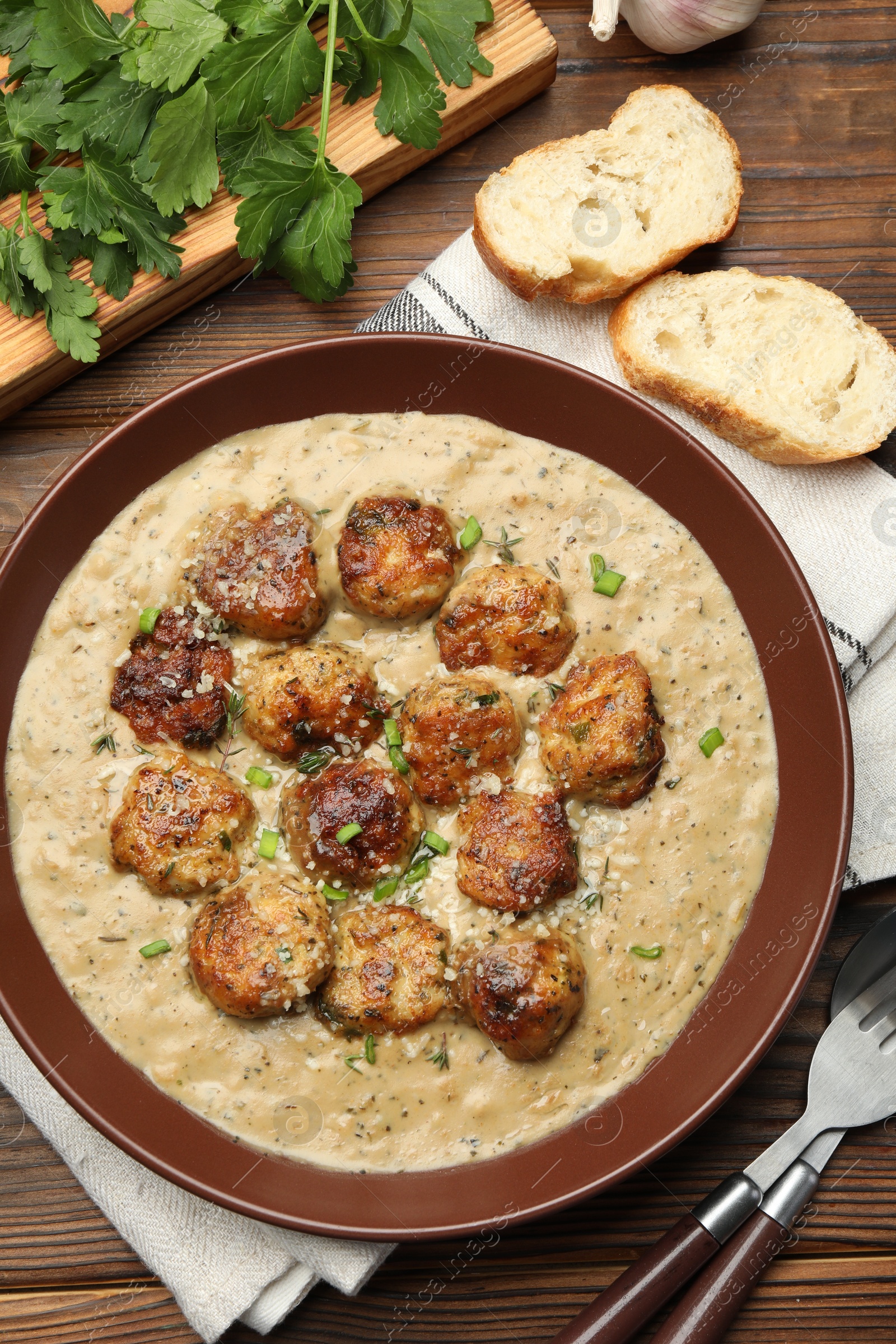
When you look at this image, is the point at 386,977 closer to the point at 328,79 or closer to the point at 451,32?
the point at 328,79

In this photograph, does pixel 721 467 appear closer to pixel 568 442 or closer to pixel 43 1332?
pixel 568 442

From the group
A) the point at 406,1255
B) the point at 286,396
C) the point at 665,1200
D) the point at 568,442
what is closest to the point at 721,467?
→ the point at 568,442

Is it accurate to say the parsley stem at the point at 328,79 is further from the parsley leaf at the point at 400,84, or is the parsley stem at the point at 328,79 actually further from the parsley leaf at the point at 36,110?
the parsley leaf at the point at 36,110

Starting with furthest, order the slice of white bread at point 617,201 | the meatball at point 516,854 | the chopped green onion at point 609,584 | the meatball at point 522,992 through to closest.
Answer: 1. the slice of white bread at point 617,201
2. the chopped green onion at point 609,584
3. the meatball at point 516,854
4. the meatball at point 522,992

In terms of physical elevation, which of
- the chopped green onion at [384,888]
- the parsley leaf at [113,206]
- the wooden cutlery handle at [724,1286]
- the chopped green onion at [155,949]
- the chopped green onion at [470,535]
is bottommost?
the wooden cutlery handle at [724,1286]

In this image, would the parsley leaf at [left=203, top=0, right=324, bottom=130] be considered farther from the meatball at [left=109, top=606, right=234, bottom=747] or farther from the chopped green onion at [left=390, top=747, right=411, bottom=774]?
the chopped green onion at [left=390, top=747, right=411, bottom=774]

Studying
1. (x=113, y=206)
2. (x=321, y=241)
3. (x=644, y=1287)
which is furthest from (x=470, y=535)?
(x=644, y=1287)

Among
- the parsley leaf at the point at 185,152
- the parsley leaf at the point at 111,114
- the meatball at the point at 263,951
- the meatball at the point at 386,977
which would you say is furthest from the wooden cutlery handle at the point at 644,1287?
the parsley leaf at the point at 111,114
